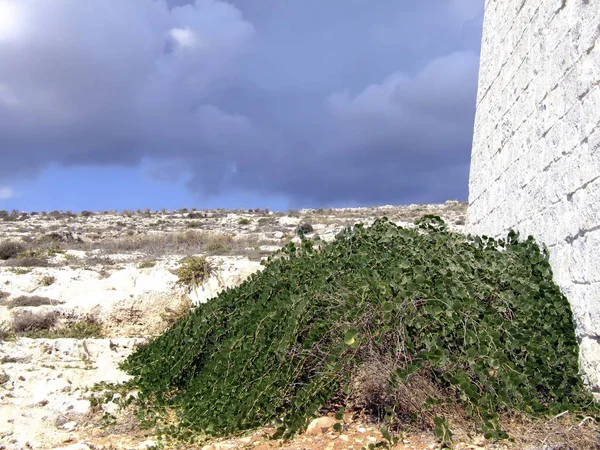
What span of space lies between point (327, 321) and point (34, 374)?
3606 millimetres

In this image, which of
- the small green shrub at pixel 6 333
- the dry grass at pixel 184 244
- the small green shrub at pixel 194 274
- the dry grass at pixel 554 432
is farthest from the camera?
the dry grass at pixel 184 244

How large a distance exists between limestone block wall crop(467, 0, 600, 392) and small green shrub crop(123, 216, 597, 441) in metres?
0.29

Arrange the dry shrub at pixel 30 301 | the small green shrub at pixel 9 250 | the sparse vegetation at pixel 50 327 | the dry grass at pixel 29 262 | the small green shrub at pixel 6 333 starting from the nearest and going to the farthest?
the small green shrub at pixel 6 333 < the sparse vegetation at pixel 50 327 < the dry shrub at pixel 30 301 < the dry grass at pixel 29 262 < the small green shrub at pixel 9 250

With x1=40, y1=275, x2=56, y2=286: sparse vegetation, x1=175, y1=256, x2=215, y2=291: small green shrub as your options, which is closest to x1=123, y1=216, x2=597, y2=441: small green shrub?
x1=175, y1=256, x2=215, y2=291: small green shrub

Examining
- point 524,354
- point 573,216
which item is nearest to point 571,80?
Result: point 573,216

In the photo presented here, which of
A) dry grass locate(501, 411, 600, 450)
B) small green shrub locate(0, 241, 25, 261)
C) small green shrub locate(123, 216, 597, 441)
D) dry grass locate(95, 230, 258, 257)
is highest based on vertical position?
dry grass locate(95, 230, 258, 257)

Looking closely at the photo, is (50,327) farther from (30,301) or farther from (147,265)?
(147,265)

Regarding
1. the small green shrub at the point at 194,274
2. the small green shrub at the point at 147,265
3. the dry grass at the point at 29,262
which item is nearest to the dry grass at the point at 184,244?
the small green shrub at the point at 147,265

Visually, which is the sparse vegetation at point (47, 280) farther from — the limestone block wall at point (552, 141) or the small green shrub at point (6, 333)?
the limestone block wall at point (552, 141)

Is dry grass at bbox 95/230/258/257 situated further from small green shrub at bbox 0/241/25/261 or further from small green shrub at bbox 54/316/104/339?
small green shrub at bbox 54/316/104/339

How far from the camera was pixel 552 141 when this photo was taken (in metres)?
4.94

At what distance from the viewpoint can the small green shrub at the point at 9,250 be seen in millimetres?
15781

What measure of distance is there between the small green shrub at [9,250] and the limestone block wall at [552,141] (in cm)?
1358

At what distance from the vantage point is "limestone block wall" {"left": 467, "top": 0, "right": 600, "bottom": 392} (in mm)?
4223
